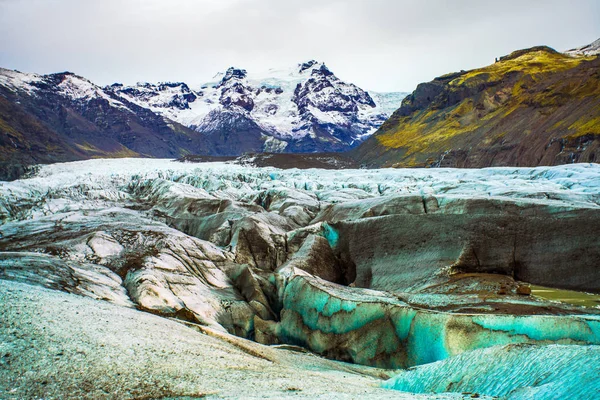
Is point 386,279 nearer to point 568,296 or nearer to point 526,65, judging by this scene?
point 568,296

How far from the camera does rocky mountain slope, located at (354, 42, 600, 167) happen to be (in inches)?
2156

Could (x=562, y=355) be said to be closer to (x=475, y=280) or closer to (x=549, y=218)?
(x=475, y=280)

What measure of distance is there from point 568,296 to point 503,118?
2614 inches

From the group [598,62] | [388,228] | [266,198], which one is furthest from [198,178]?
[598,62]

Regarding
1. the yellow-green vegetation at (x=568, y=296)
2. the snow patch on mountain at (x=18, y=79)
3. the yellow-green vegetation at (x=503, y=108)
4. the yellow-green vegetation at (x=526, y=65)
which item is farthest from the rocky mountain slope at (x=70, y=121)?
the yellow-green vegetation at (x=568, y=296)

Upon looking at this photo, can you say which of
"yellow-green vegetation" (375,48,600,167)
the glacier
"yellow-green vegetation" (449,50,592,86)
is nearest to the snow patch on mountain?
"yellow-green vegetation" (375,48,600,167)

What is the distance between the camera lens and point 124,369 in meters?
4.77

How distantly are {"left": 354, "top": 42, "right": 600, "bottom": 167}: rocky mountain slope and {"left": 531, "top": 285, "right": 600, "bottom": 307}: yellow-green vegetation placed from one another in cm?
4364

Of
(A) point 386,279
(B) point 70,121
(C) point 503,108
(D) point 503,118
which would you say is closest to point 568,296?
(A) point 386,279

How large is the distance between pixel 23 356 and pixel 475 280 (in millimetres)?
9683

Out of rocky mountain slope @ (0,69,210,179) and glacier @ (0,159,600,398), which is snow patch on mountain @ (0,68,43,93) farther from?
glacier @ (0,159,600,398)

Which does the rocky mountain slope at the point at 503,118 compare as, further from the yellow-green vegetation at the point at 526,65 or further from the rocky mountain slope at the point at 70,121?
the rocky mountain slope at the point at 70,121

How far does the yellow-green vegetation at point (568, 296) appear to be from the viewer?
978 centimetres

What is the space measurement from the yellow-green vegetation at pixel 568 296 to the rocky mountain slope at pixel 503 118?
43.6 meters
